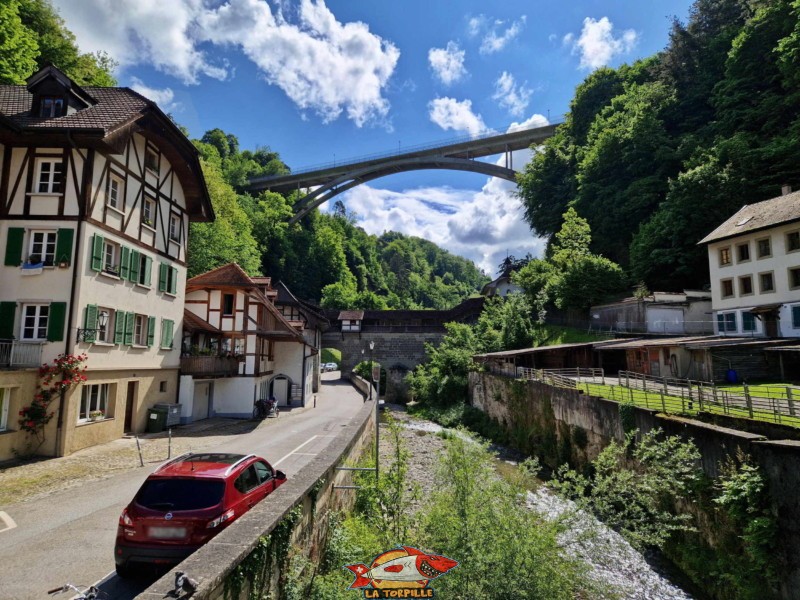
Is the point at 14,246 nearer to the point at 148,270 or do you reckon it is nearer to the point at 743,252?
the point at 148,270

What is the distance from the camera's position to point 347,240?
96.8 meters

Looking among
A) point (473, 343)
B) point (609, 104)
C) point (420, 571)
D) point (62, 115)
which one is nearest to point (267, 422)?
point (62, 115)

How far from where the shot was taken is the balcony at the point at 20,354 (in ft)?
46.7

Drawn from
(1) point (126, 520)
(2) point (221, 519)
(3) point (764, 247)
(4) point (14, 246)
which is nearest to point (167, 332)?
(4) point (14, 246)

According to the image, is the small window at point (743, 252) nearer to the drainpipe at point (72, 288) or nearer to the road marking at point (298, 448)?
the road marking at point (298, 448)

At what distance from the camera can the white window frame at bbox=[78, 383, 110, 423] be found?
15.6 metres

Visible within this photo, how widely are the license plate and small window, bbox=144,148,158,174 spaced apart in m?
17.6

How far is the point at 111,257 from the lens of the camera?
17281 mm

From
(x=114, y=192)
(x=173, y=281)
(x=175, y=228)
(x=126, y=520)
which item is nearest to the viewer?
(x=126, y=520)

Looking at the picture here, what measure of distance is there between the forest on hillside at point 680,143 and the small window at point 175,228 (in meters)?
32.6

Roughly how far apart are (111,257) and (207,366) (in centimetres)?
715

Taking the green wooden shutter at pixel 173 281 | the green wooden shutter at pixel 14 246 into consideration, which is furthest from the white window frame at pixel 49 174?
the green wooden shutter at pixel 173 281

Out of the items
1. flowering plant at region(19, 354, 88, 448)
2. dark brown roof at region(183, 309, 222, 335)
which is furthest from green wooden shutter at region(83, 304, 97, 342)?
dark brown roof at region(183, 309, 222, 335)

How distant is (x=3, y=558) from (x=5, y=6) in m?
23.0
